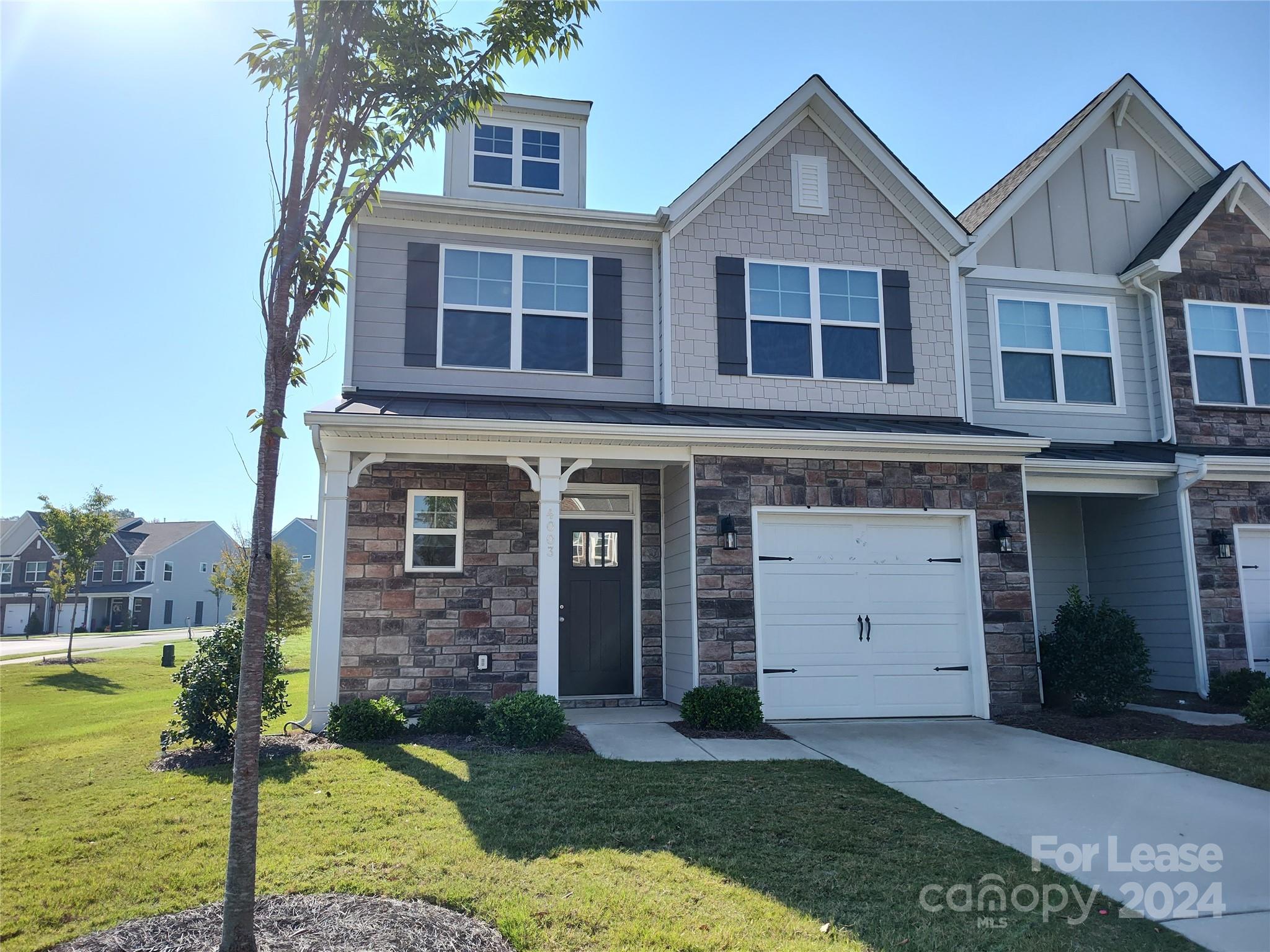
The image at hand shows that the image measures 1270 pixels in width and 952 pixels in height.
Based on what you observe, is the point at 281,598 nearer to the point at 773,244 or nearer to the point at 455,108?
the point at 773,244

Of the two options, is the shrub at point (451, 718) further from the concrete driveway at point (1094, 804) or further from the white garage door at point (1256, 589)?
the white garage door at point (1256, 589)

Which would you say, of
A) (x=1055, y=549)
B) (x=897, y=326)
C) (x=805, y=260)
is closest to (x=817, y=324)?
(x=805, y=260)

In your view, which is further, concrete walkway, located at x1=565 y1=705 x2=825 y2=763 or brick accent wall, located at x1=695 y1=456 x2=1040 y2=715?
brick accent wall, located at x1=695 y1=456 x2=1040 y2=715

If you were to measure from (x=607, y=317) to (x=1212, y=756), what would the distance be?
303 inches

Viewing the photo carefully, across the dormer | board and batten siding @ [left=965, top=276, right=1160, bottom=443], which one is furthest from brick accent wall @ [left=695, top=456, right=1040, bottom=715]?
the dormer

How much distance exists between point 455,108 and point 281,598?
15697mm

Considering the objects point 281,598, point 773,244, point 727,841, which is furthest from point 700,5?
point 281,598

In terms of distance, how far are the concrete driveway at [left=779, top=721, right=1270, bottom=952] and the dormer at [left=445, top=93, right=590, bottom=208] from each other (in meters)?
7.70

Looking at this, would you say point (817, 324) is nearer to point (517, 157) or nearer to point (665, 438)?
point (665, 438)

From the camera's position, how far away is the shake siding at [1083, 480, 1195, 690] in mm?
10570

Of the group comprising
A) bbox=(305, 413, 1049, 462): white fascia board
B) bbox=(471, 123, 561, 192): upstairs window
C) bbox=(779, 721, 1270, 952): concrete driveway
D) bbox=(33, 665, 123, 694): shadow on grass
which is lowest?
bbox=(33, 665, 123, 694): shadow on grass

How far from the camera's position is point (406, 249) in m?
10.1

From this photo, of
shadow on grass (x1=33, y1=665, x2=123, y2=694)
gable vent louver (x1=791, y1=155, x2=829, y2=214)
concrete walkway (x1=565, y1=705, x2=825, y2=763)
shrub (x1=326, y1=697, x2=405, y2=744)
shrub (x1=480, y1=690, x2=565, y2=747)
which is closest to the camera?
concrete walkway (x1=565, y1=705, x2=825, y2=763)

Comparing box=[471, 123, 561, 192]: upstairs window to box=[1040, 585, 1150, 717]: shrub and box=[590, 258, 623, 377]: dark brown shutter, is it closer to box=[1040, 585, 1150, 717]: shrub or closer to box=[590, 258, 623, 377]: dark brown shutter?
box=[590, 258, 623, 377]: dark brown shutter
